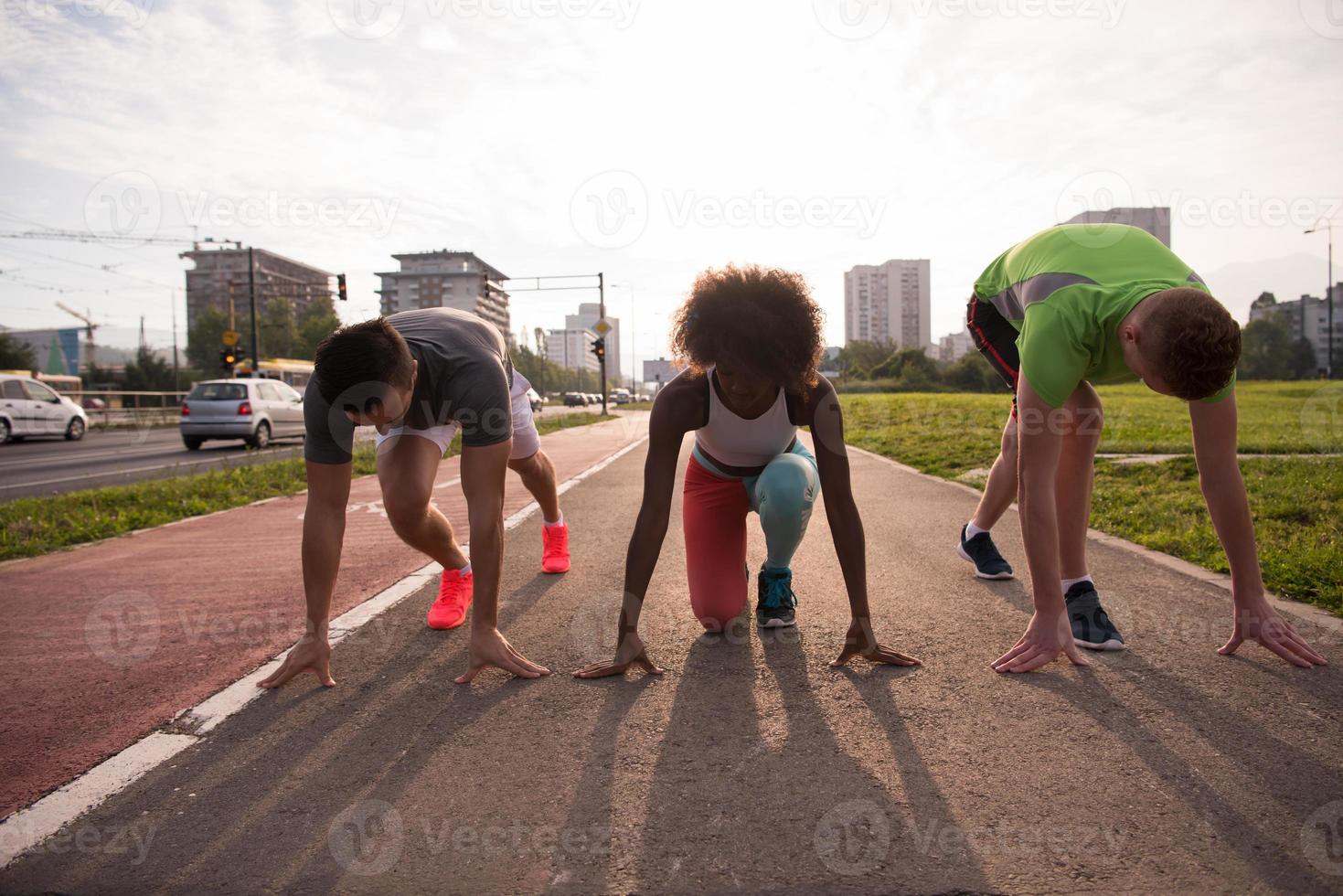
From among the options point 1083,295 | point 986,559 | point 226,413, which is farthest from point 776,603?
point 226,413

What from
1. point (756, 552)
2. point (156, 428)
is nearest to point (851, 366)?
point (156, 428)

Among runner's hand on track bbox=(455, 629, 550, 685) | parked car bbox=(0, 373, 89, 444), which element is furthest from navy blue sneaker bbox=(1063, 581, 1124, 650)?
parked car bbox=(0, 373, 89, 444)

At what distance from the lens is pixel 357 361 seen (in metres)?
2.80

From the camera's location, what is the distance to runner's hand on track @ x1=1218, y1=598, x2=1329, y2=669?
2.96 metres

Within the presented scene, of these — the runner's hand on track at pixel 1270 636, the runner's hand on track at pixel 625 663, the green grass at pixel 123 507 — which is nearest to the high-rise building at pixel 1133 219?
the runner's hand on track at pixel 1270 636

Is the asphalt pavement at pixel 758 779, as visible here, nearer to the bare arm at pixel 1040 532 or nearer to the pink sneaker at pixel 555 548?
the bare arm at pixel 1040 532

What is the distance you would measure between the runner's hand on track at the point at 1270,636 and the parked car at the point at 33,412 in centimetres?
2577

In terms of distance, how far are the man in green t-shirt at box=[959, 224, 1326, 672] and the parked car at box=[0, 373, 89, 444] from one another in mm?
25223

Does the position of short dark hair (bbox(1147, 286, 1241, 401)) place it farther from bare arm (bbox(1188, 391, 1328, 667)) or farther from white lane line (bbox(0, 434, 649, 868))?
white lane line (bbox(0, 434, 649, 868))

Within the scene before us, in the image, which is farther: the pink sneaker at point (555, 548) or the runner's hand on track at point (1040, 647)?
the pink sneaker at point (555, 548)

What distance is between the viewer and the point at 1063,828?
195 cm

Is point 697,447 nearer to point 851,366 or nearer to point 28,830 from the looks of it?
point 28,830

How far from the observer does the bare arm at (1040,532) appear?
2906 millimetres

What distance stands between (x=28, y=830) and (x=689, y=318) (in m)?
2.44
